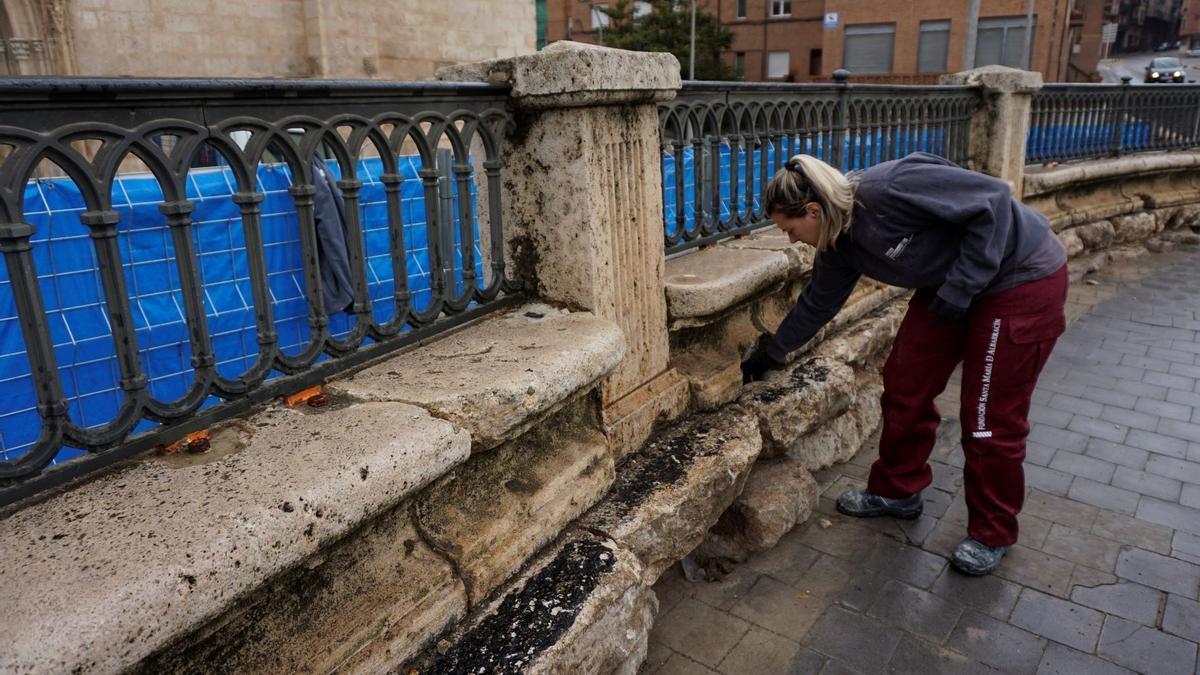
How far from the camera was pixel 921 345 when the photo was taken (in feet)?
10.8

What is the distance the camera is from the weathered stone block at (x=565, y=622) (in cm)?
202

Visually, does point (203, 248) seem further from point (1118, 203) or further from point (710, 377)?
point (1118, 203)

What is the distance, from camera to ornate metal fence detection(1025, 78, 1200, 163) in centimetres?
758

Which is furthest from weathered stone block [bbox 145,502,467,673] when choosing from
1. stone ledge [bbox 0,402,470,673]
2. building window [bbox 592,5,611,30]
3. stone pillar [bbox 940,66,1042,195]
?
building window [bbox 592,5,611,30]

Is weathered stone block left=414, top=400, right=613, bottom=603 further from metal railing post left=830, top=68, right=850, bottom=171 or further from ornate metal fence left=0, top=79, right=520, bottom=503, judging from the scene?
metal railing post left=830, top=68, right=850, bottom=171

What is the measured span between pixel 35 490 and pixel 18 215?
0.57 metres

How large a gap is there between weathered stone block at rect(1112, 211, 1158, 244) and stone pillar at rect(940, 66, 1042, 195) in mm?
2527

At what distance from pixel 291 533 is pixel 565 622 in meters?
0.85

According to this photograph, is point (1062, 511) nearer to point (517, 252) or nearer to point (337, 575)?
point (517, 252)

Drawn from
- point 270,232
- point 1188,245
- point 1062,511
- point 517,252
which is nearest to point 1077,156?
point 1188,245

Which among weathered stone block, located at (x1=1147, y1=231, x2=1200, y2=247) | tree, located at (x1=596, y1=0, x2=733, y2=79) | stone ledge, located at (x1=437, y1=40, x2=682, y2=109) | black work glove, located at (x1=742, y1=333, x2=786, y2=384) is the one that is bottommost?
weathered stone block, located at (x1=1147, y1=231, x2=1200, y2=247)

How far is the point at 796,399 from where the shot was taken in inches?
138

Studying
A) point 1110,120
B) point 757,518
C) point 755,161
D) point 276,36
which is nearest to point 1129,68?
point 1110,120

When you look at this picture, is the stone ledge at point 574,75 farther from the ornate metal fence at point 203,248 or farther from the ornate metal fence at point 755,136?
the ornate metal fence at point 755,136
